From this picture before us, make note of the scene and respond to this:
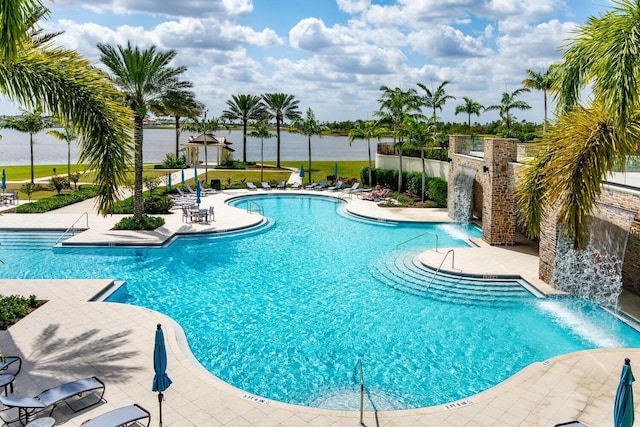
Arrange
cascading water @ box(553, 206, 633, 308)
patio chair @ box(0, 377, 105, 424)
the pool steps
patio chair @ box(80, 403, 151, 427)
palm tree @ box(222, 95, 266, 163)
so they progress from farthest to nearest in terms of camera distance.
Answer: palm tree @ box(222, 95, 266, 163) → the pool steps → cascading water @ box(553, 206, 633, 308) → patio chair @ box(0, 377, 105, 424) → patio chair @ box(80, 403, 151, 427)

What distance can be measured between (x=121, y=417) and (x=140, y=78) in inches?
721

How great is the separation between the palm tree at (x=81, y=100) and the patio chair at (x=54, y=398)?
3.51 m

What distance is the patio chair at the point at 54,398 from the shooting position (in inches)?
318

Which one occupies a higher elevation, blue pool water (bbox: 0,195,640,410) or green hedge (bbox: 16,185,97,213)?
green hedge (bbox: 16,185,97,213)

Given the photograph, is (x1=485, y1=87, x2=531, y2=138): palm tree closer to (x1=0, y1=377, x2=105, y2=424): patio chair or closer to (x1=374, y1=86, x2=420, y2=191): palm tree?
(x1=374, y1=86, x2=420, y2=191): palm tree

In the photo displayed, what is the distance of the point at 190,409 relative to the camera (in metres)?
8.78

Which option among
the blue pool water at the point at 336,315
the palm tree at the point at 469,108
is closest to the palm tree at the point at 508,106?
the palm tree at the point at 469,108

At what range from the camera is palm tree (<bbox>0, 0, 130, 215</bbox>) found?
9820 mm

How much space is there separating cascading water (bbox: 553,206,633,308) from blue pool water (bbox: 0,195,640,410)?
0.58 metres

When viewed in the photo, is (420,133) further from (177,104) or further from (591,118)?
(591,118)

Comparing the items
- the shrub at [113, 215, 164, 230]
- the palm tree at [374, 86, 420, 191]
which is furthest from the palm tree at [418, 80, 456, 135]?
the shrub at [113, 215, 164, 230]

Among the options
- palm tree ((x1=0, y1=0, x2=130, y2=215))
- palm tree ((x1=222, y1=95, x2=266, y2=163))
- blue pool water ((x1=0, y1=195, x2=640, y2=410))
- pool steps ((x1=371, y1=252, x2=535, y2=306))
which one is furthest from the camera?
palm tree ((x1=222, y1=95, x2=266, y2=163))

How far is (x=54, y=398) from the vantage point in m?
8.43

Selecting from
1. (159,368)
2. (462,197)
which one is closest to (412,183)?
(462,197)
